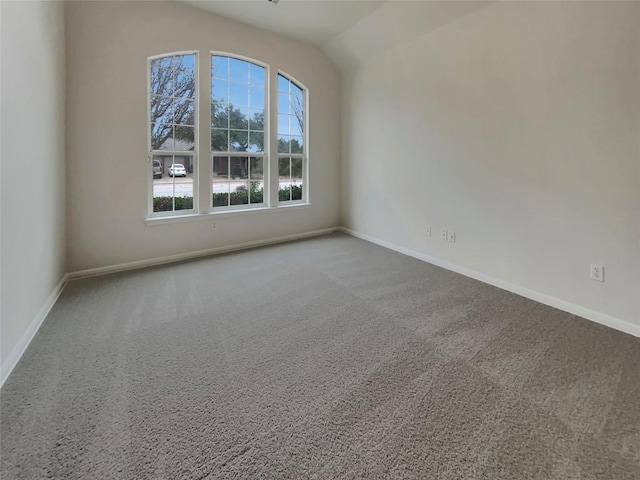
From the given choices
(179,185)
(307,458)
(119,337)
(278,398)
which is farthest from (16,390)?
(179,185)

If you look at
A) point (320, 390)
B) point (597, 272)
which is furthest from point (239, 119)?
point (597, 272)

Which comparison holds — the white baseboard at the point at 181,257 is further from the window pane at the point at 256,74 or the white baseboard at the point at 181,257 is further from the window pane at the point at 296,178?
the window pane at the point at 256,74

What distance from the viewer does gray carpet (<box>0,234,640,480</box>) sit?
49.3 inches

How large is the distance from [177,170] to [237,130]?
0.99 meters

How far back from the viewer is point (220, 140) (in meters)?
4.16

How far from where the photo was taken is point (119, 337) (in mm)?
2164

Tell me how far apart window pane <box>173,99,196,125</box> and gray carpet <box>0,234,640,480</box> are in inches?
86.3

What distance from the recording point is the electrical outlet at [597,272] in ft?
7.88

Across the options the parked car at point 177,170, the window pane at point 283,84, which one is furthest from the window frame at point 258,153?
the parked car at point 177,170

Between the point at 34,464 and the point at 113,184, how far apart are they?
113 inches

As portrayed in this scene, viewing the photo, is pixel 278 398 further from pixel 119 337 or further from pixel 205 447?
pixel 119 337

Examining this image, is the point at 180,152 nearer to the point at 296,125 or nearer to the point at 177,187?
the point at 177,187

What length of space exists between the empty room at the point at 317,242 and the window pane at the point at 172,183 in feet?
0.08

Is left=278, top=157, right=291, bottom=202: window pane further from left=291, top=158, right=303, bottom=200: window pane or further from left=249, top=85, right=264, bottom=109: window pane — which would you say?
left=249, top=85, right=264, bottom=109: window pane
